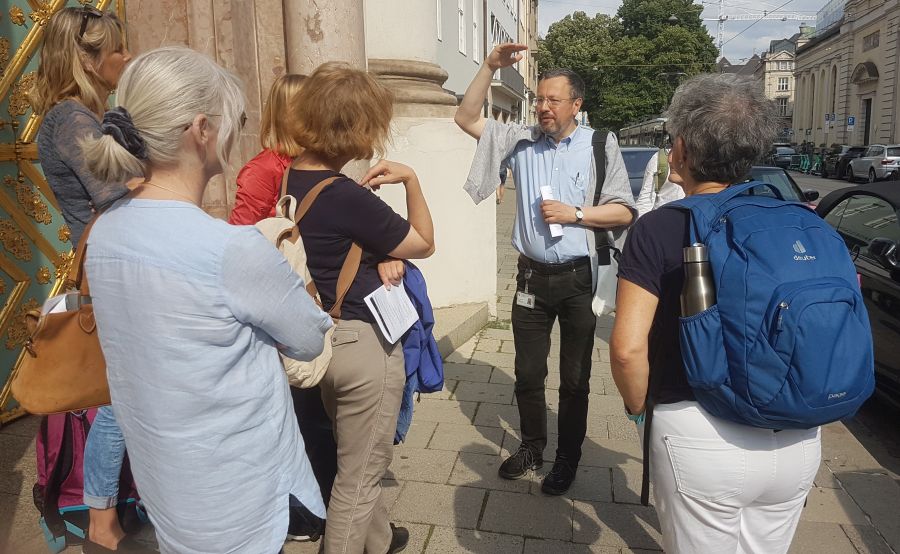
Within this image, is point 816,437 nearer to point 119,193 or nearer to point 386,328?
point 386,328

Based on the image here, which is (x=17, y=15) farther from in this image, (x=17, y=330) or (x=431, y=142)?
(x=431, y=142)

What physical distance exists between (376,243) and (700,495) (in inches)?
47.6

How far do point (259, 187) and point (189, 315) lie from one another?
57.1 inches

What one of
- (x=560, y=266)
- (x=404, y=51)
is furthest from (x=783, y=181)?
(x=560, y=266)

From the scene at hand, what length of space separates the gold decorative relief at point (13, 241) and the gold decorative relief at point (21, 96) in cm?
58

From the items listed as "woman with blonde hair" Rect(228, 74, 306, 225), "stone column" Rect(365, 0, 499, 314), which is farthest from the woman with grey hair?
"stone column" Rect(365, 0, 499, 314)

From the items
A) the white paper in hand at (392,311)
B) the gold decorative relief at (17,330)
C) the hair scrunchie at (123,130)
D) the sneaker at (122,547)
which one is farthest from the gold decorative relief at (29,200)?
the hair scrunchie at (123,130)

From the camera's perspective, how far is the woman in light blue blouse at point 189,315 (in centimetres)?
147

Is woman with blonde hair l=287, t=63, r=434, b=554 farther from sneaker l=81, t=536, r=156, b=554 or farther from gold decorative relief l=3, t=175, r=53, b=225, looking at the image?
gold decorative relief l=3, t=175, r=53, b=225

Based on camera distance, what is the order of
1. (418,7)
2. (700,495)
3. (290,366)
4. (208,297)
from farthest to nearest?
(418,7) < (290,366) < (700,495) < (208,297)

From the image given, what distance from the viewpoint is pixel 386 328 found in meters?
2.39

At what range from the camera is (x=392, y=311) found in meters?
2.43

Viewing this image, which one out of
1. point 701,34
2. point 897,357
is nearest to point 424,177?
point 897,357

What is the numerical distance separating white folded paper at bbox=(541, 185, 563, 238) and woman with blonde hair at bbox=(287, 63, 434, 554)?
108cm
